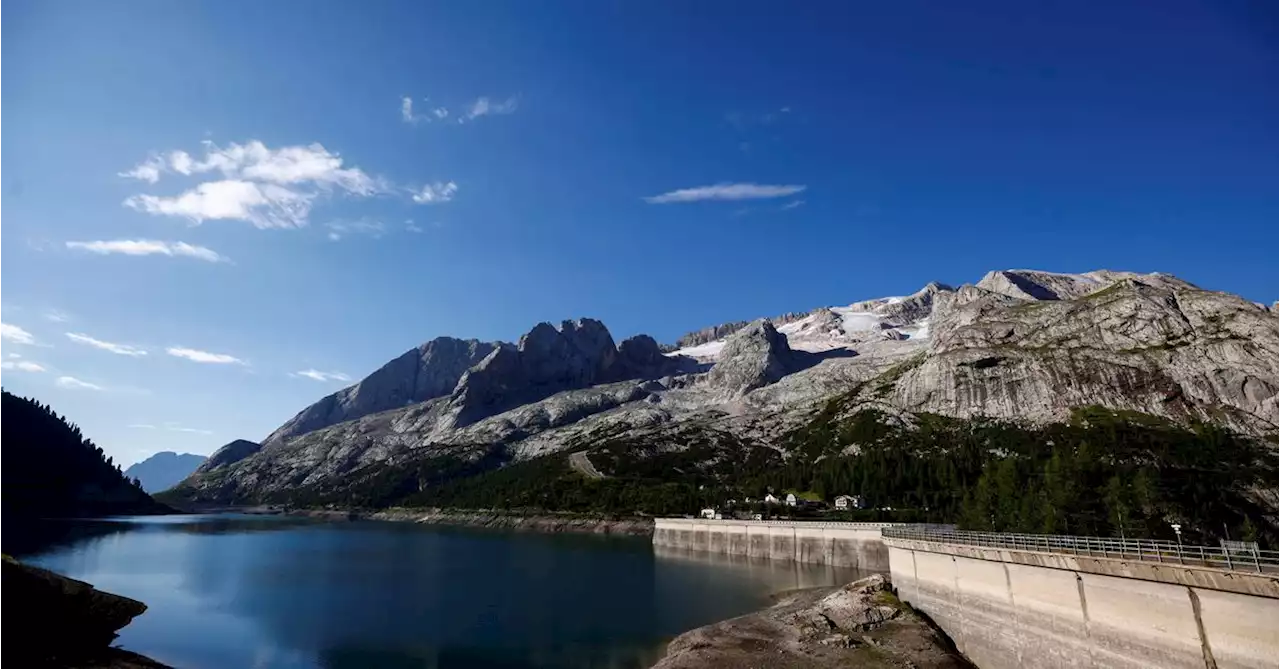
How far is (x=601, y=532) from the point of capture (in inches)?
7731

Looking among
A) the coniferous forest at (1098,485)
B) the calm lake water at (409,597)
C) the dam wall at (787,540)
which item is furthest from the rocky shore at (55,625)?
the dam wall at (787,540)

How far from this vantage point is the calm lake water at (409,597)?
56.0 meters

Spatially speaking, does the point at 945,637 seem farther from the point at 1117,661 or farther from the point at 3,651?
the point at 3,651

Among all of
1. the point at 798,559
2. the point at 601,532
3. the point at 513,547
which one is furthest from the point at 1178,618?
the point at 601,532

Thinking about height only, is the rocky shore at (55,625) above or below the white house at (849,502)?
below

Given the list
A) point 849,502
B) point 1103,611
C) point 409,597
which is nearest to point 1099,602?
point 1103,611

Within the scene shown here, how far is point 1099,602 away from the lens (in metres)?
35.4

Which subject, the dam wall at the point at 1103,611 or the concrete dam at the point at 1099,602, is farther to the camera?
the concrete dam at the point at 1099,602

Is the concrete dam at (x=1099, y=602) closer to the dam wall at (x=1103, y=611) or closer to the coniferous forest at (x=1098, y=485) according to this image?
the dam wall at (x=1103, y=611)

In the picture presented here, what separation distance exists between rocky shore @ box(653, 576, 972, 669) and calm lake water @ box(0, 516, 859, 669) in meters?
4.80

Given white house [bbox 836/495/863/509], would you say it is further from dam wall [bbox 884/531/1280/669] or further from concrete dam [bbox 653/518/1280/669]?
dam wall [bbox 884/531/1280/669]

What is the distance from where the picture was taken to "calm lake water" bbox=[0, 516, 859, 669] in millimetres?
56000

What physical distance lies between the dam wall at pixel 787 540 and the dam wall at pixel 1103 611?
→ 192 ft

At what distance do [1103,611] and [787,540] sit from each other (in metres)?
99.7
